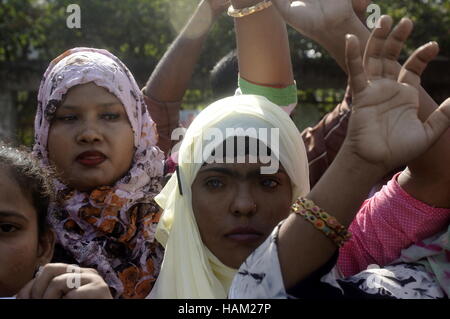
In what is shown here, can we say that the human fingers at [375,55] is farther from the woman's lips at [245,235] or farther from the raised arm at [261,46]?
the raised arm at [261,46]

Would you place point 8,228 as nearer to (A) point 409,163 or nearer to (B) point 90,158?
(B) point 90,158

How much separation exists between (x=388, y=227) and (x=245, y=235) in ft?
1.38

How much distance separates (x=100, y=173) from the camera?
2094 millimetres

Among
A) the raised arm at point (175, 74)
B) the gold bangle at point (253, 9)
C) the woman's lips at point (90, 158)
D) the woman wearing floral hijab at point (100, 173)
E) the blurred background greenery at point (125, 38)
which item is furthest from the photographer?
the blurred background greenery at point (125, 38)

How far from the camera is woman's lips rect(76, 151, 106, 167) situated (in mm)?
2092

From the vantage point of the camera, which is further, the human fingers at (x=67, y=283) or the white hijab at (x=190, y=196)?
the white hijab at (x=190, y=196)

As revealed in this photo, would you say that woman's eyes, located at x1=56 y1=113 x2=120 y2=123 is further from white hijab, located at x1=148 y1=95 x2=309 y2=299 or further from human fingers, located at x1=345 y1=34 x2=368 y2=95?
human fingers, located at x1=345 y1=34 x2=368 y2=95

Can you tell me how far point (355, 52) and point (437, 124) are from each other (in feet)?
0.88

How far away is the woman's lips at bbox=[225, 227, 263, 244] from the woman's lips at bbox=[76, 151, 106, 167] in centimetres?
61

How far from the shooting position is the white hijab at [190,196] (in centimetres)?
174

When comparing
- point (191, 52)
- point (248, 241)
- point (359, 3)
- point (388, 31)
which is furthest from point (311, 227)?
point (191, 52)

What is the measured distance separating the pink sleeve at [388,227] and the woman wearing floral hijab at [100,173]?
2.08ft

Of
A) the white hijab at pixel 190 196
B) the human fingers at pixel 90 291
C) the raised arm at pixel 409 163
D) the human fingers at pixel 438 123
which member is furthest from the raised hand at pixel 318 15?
the human fingers at pixel 90 291

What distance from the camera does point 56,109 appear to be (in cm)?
218
